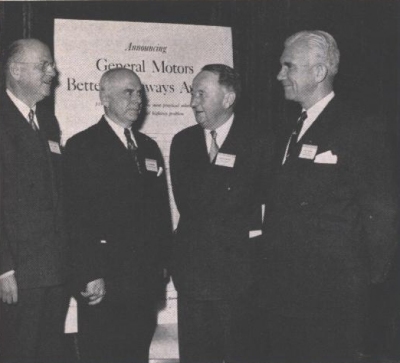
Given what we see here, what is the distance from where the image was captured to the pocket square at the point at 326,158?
2244 mm

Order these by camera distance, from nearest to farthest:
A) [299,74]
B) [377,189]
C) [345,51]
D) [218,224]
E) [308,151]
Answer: [377,189], [308,151], [299,74], [218,224], [345,51]

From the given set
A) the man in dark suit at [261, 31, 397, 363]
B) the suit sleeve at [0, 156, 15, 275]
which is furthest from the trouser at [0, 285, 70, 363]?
the man in dark suit at [261, 31, 397, 363]

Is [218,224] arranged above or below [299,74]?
below

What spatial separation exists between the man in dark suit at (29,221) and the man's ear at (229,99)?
82 cm

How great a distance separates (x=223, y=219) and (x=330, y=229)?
51cm

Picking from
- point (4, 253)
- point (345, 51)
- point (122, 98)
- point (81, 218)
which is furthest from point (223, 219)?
point (345, 51)

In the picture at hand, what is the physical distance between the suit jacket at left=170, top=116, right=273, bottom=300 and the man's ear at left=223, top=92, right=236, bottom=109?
0.10 m

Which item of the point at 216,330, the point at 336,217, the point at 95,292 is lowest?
the point at 216,330

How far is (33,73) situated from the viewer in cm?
243

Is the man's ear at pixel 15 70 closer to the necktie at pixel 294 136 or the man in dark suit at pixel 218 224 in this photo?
the man in dark suit at pixel 218 224

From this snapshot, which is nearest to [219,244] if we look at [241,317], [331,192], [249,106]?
[241,317]

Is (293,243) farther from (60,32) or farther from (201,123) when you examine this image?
(60,32)

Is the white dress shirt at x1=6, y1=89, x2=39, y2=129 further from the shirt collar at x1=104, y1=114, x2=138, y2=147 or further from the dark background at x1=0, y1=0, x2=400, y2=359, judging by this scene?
the dark background at x1=0, y1=0, x2=400, y2=359

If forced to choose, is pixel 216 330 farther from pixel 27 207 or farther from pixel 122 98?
pixel 122 98
